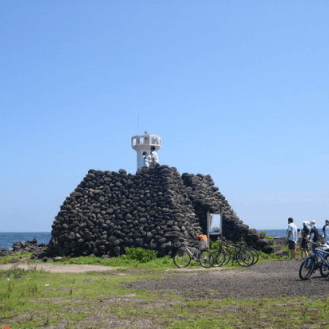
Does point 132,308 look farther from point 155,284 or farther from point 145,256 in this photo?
point 145,256

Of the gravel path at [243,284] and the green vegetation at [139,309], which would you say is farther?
the gravel path at [243,284]

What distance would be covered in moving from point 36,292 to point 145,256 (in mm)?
9507

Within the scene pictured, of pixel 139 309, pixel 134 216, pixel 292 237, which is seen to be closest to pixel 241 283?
pixel 139 309

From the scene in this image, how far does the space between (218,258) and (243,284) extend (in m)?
5.93

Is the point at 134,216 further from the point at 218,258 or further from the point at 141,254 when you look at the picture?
the point at 218,258

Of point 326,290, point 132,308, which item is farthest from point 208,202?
point 132,308

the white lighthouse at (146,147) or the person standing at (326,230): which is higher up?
the white lighthouse at (146,147)

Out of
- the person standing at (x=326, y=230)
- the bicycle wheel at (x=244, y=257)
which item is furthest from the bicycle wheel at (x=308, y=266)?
the bicycle wheel at (x=244, y=257)

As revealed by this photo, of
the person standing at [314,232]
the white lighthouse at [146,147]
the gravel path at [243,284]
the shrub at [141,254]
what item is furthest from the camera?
the white lighthouse at [146,147]

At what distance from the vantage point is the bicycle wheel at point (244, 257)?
59.3ft

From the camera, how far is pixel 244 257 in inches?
712

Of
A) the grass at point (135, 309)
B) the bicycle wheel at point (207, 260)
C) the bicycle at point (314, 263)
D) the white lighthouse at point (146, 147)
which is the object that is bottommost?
the grass at point (135, 309)

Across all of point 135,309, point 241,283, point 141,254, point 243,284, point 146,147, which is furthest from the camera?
point 146,147

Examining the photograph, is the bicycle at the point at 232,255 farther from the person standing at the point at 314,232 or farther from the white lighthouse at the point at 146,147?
the white lighthouse at the point at 146,147
